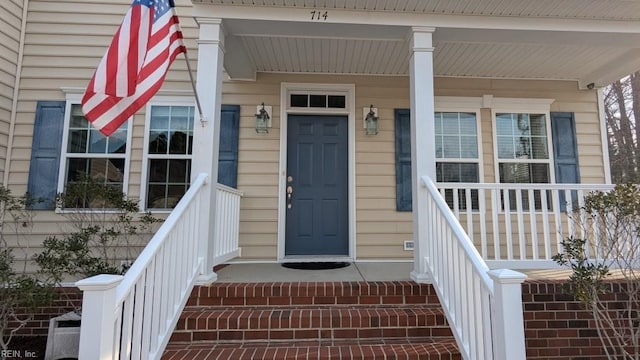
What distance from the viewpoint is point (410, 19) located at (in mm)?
3189

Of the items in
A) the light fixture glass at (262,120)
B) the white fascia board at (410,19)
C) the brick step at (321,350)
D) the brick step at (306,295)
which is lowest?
the brick step at (321,350)

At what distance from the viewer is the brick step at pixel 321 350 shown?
225cm

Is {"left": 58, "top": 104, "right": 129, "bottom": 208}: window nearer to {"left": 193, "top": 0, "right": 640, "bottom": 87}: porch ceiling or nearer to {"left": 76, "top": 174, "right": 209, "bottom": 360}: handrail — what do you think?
{"left": 193, "top": 0, "right": 640, "bottom": 87}: porch ceiling

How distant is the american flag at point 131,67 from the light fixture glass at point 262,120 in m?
1.86

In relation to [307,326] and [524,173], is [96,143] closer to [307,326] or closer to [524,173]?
[307,326]

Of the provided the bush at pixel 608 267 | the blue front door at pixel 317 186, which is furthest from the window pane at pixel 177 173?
the bush at pixel 608 267

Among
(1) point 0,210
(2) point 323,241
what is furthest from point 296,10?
(1) point 0,210

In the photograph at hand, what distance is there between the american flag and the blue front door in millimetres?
2236

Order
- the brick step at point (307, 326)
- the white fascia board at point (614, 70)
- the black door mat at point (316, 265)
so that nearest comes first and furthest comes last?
the brick step at point (307, 326), the black door mat at point (316, 265), the white fascia board at point (614, 70)

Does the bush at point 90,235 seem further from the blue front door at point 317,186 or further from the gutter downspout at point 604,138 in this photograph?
the gutter downspout at point 604,138

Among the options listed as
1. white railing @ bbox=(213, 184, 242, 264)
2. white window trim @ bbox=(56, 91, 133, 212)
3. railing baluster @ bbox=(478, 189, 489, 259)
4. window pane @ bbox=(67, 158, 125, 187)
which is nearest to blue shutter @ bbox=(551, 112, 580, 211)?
railing baluster @ bbox=(478, 189, 489, 259)

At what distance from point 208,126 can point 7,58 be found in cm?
311

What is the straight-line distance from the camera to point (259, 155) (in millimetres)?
4441

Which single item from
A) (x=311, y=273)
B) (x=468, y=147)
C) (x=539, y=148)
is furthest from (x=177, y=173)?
(x=539, y=148)
